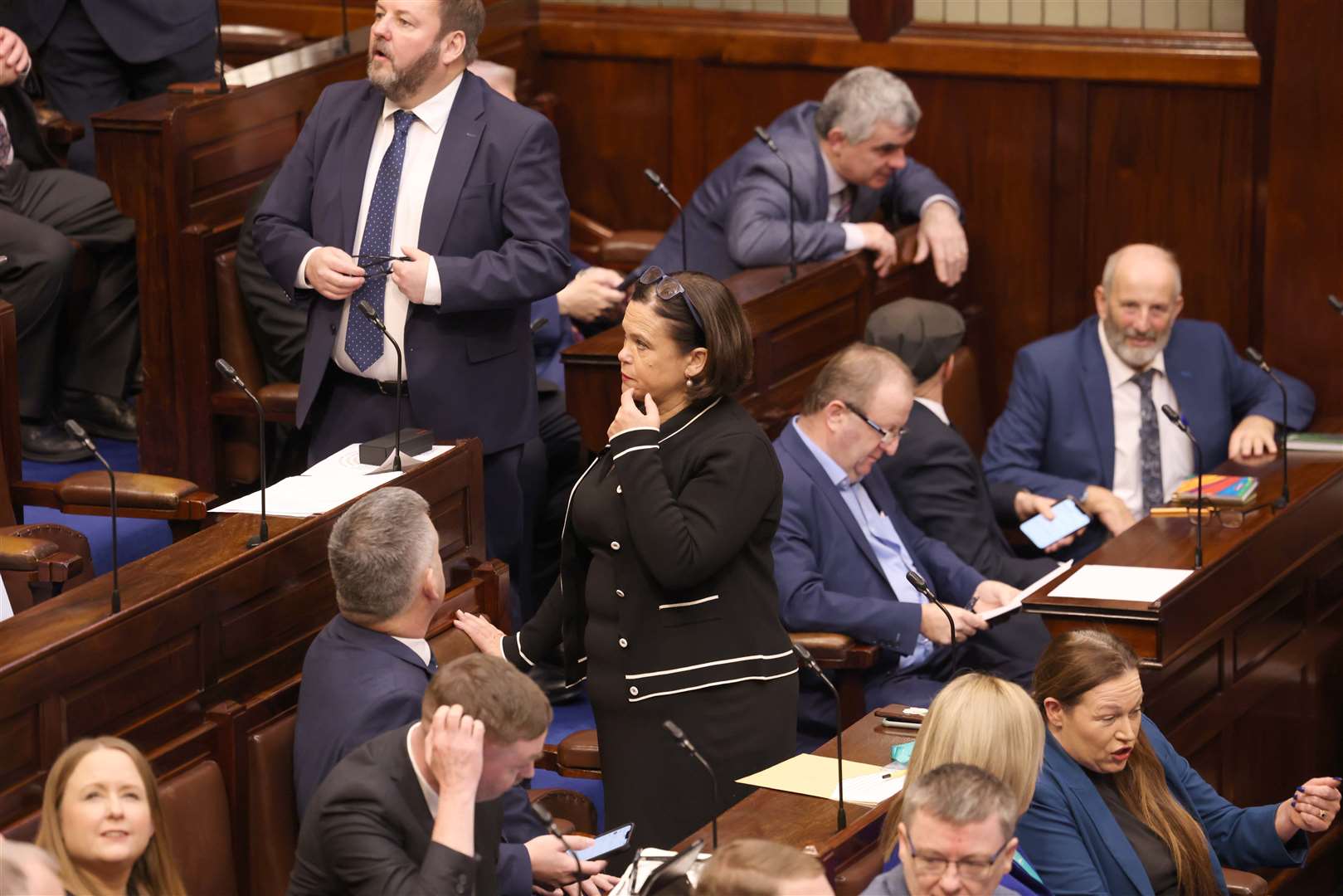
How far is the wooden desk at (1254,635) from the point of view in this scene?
444 centimetres

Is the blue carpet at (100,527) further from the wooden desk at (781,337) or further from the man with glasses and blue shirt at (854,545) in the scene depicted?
the man with glasses and blue shirt at (854,545)

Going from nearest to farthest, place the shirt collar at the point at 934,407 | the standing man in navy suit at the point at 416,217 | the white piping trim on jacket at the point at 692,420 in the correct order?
the white piping trim on jacket at the point at 692,420 → the standing man in navy suit at the point at 416,217 → the shirt collar at the point at 934,407

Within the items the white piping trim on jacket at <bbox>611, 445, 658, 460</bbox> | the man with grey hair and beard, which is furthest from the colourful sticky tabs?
the man with grey hair and beard

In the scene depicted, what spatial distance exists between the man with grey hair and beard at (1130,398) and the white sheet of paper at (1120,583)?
89 cm

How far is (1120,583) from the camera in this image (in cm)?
453

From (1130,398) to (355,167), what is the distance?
2.29 metres

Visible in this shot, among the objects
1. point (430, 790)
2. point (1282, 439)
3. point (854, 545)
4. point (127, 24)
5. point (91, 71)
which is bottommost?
point (1282, 439)

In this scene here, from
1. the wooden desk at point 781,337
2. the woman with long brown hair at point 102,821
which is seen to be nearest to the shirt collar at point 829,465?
the wooden desk at point 781,337

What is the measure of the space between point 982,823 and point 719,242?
10.6 feet

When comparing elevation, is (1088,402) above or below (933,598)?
below

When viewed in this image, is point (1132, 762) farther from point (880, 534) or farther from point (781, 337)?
point (781, 337)

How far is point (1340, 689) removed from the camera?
5.42 metres

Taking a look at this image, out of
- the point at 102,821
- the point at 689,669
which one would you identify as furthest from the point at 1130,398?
the point at 102,821

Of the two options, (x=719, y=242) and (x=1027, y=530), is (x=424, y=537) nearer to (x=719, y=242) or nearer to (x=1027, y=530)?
(x=1027, y=530)
